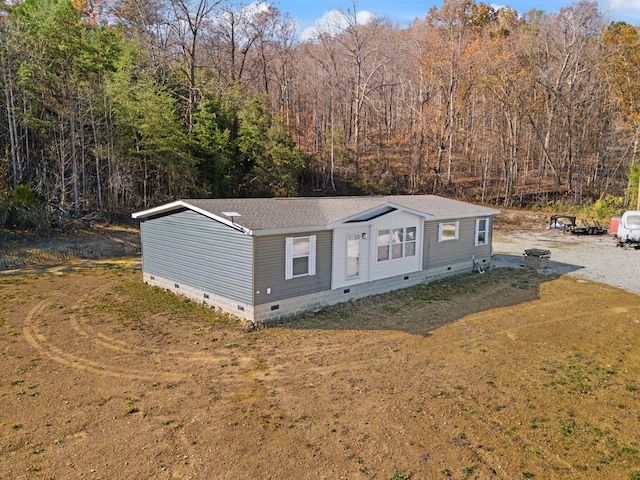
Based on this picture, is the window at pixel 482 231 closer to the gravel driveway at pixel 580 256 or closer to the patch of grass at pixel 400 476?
the gravel driveway at pixel 580 256

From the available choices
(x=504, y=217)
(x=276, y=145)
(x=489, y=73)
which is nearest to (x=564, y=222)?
(x=504, y=217)

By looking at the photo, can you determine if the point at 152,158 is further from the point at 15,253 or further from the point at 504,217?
the point at 504,217

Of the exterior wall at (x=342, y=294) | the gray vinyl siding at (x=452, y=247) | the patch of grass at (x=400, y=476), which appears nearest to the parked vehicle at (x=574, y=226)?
the gray vinyl siding at (x=452, y=247)

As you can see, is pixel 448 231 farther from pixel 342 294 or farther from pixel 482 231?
pixel 342 294

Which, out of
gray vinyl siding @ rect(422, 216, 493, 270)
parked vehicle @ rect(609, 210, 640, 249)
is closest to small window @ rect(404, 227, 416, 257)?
gray vinyl siding @ rect(422, 216, 493, 270)

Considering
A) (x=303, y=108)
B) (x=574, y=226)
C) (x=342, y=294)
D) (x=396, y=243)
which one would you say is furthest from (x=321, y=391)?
(x=303, y=108)

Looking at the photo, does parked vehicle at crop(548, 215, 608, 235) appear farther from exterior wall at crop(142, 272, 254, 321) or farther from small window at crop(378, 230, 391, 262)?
exterior wall at crop(142, 272, 254, 321)
